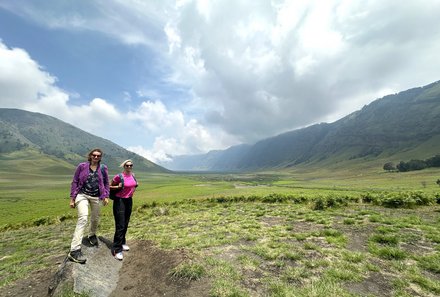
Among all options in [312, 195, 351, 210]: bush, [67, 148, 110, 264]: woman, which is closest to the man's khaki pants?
[67, 148, 110, 264]: woman

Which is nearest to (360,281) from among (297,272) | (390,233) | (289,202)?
(297,272)

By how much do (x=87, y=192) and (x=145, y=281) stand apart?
4.51 meters

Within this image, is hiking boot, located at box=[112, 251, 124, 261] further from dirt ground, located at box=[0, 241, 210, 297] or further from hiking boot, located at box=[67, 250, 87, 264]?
hiking boot, located at box=[67, 250, 87, 264]

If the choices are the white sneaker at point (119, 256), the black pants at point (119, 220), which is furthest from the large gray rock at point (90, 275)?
the black pants at point (119, 220)

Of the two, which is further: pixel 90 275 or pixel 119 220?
pixel 119 220

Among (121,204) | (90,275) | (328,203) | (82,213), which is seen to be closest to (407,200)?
(328,203)

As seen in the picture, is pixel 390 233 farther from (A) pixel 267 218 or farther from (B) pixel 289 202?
(B) pixel 289 202

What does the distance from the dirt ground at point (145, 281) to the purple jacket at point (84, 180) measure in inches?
134

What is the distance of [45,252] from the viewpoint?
16047 mm

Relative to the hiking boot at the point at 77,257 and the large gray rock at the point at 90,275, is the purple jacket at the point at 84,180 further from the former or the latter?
the large gray rock at the point at 90,275

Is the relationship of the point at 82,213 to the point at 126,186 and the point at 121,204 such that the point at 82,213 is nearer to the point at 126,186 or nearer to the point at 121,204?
the point at 121,204

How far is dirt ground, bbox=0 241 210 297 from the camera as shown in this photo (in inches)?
352

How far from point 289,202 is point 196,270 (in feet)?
85.3

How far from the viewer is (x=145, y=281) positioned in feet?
32.5
